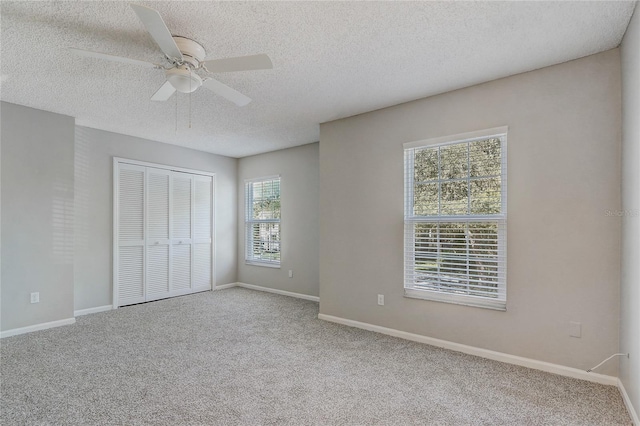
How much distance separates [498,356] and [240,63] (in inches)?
121

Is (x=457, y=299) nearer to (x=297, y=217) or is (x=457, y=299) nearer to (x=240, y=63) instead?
(x=240, y=63)

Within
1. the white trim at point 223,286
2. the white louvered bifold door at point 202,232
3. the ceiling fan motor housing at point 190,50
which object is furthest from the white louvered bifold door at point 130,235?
the ceiling fan motor housing at point 190,50

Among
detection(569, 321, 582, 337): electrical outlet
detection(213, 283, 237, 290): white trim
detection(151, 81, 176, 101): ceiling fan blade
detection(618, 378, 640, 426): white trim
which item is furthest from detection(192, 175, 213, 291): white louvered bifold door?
detection(618, 378, 640, 426): white trim

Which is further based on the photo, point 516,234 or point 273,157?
point 273,157

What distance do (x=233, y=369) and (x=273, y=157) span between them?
389 centimetres

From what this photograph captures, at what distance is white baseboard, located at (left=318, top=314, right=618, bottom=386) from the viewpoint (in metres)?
2.47

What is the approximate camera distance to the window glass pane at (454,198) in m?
3.13

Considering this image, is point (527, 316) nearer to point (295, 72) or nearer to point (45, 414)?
point (295, 72)

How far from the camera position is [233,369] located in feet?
8.96

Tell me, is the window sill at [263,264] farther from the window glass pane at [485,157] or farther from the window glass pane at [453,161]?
the window glass pane at [485,157]

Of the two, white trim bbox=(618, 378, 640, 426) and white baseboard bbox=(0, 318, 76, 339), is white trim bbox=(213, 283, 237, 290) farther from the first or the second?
white trim bbox=(618, 378, 640, 426)

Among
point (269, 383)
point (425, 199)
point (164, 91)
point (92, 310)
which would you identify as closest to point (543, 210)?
point (425, 199)

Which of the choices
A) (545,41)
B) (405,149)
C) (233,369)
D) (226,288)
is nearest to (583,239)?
(545,41)

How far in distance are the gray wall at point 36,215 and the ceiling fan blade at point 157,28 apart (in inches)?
112
